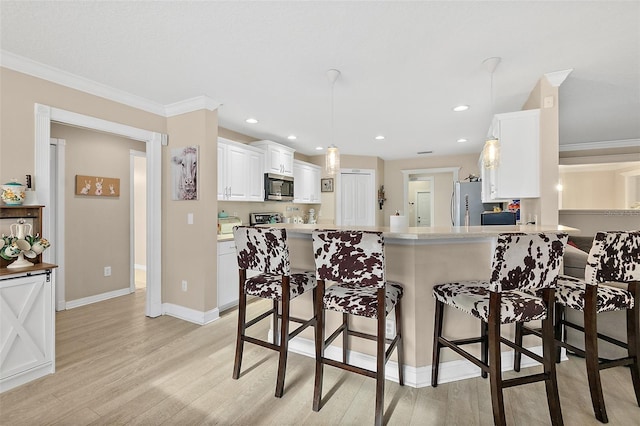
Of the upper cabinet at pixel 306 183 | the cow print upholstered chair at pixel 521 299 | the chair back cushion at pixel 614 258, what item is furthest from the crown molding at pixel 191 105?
the chair back cushion at pixel 614 258

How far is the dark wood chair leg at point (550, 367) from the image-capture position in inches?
63.9

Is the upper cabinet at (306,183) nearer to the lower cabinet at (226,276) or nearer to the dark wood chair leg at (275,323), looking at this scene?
the lower cabinet at (226,276)

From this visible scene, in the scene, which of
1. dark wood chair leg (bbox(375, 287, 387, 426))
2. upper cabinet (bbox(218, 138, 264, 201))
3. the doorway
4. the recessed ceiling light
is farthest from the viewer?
the doorway

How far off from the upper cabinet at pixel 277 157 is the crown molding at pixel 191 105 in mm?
1415

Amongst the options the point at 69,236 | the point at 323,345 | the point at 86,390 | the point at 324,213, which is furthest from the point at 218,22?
the point at 324,213

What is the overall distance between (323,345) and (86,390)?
5.37ft

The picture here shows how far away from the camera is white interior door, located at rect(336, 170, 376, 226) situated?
6461 mm

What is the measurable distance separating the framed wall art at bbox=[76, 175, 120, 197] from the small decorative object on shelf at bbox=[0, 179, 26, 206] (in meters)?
1.63

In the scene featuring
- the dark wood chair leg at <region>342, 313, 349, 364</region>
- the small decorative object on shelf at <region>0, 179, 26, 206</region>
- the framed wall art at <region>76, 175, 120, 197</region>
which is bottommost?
the dark wood chair leg at <region>342, 313, 349, 364</region>

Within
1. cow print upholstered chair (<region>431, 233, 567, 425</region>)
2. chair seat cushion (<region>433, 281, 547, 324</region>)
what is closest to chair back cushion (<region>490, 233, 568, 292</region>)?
cow print upholstered chair (<region>431, 233, 567, 425</region>)

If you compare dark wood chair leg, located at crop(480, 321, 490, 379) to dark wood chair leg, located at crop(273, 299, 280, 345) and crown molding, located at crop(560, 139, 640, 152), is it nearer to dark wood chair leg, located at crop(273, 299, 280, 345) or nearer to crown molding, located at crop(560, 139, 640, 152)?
dark wood chair leg, located at crop(273, 299, 280, 345)

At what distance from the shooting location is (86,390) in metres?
2.01

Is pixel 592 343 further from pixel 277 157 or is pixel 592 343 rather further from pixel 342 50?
pixel 277 157

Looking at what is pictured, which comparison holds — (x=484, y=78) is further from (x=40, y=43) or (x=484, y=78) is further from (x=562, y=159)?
(x=562, y=159)
